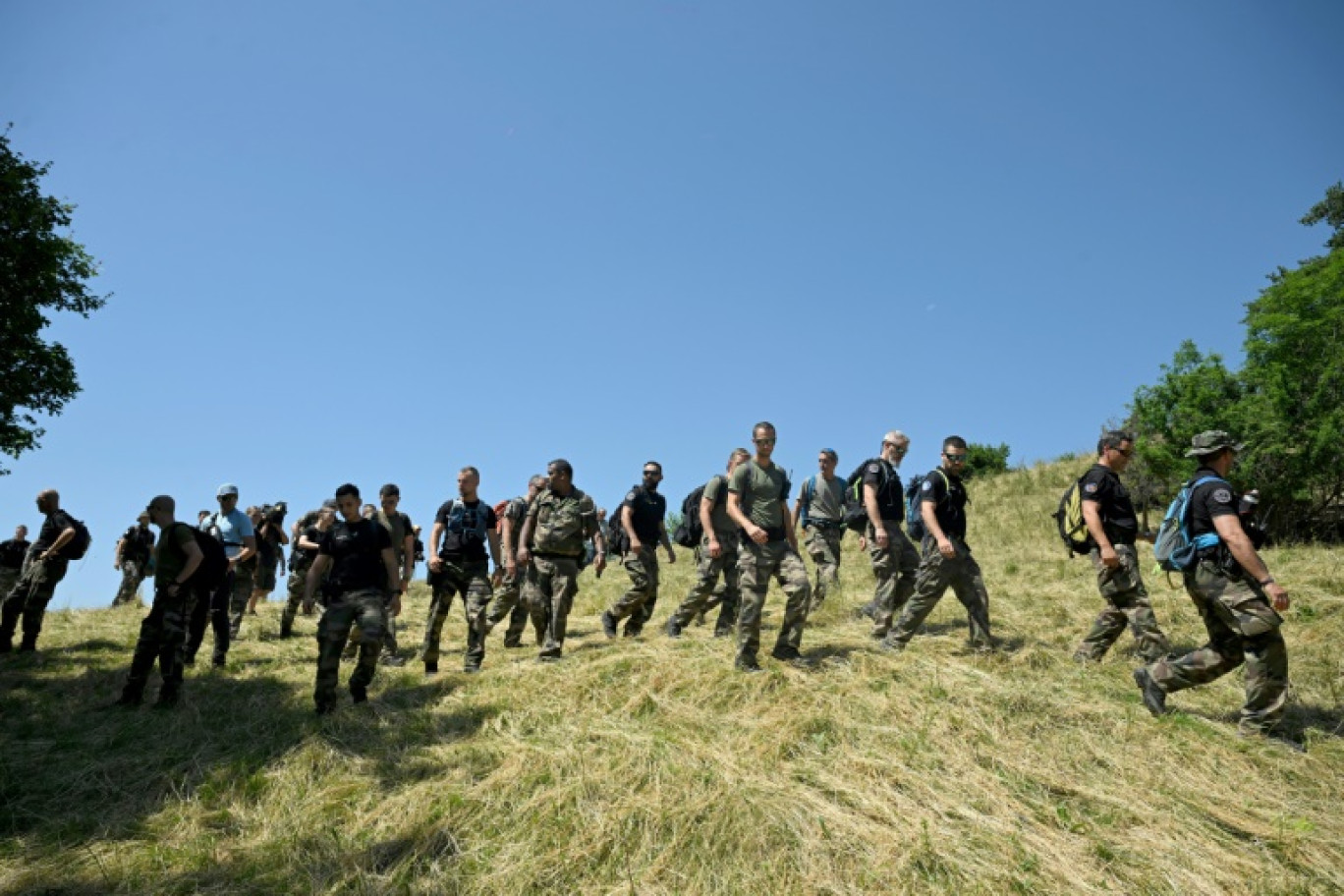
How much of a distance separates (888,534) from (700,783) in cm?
487

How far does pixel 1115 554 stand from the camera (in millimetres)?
6895

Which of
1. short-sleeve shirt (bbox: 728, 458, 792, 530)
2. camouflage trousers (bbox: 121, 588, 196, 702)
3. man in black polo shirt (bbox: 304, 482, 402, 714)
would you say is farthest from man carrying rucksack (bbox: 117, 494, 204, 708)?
short-sleeve shirt (bbox: 728, 458, 792, 530)

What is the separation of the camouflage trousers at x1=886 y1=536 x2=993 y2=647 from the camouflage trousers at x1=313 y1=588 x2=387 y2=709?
5178 mm

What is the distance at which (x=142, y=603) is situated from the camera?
16.6 meters

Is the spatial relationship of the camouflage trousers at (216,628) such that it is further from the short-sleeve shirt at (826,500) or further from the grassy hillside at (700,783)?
the short-sleeve shirt at (826,500)

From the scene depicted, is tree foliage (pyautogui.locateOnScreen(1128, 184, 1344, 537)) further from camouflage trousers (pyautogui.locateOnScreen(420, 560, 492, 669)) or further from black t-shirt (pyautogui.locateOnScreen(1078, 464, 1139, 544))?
camouflage trousers (pyautogui.locateOnScreen(420, 560, 492, 669))

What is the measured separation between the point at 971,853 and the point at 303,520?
431 inches

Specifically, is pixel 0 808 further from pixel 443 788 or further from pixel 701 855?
pixel 701 855

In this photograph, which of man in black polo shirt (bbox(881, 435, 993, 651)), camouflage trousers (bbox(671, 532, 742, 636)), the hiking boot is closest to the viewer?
the hiking boot

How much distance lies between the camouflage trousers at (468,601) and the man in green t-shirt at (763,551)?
3.18m

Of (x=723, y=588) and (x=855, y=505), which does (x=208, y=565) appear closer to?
(x=723, y=588)

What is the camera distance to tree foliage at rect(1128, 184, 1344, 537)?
17.7 m

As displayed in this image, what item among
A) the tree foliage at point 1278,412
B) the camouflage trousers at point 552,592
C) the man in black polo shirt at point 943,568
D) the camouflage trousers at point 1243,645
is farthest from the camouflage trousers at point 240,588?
the tree foliage at point 1278,412

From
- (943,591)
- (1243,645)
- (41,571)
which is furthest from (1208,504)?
(41,571)
